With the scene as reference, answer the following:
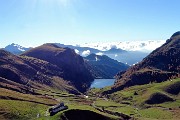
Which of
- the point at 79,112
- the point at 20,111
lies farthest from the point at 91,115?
the point at 20,111

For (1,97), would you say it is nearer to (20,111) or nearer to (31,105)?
(31,105)

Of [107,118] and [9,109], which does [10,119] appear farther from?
[107,118]

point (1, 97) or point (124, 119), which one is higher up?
point (1, 97)

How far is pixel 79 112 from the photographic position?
147625 millimetres

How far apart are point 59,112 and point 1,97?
52.2 meters

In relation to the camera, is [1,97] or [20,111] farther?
[1,97]

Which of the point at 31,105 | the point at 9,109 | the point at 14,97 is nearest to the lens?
the point at 9,109

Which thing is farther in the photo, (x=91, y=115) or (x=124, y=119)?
(x=124, y=119)

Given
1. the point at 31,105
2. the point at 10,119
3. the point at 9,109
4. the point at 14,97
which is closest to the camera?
the point at 10,119

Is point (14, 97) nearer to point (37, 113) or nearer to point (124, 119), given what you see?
point (37, 113)

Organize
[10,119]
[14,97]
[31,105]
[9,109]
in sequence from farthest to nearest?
[14,97]
[31,105]
[9,109]
[10,119]

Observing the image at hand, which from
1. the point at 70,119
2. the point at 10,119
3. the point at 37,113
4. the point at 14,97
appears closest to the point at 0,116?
the point at 10,119

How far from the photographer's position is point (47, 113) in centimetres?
15362

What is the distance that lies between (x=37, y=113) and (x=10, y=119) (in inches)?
656
